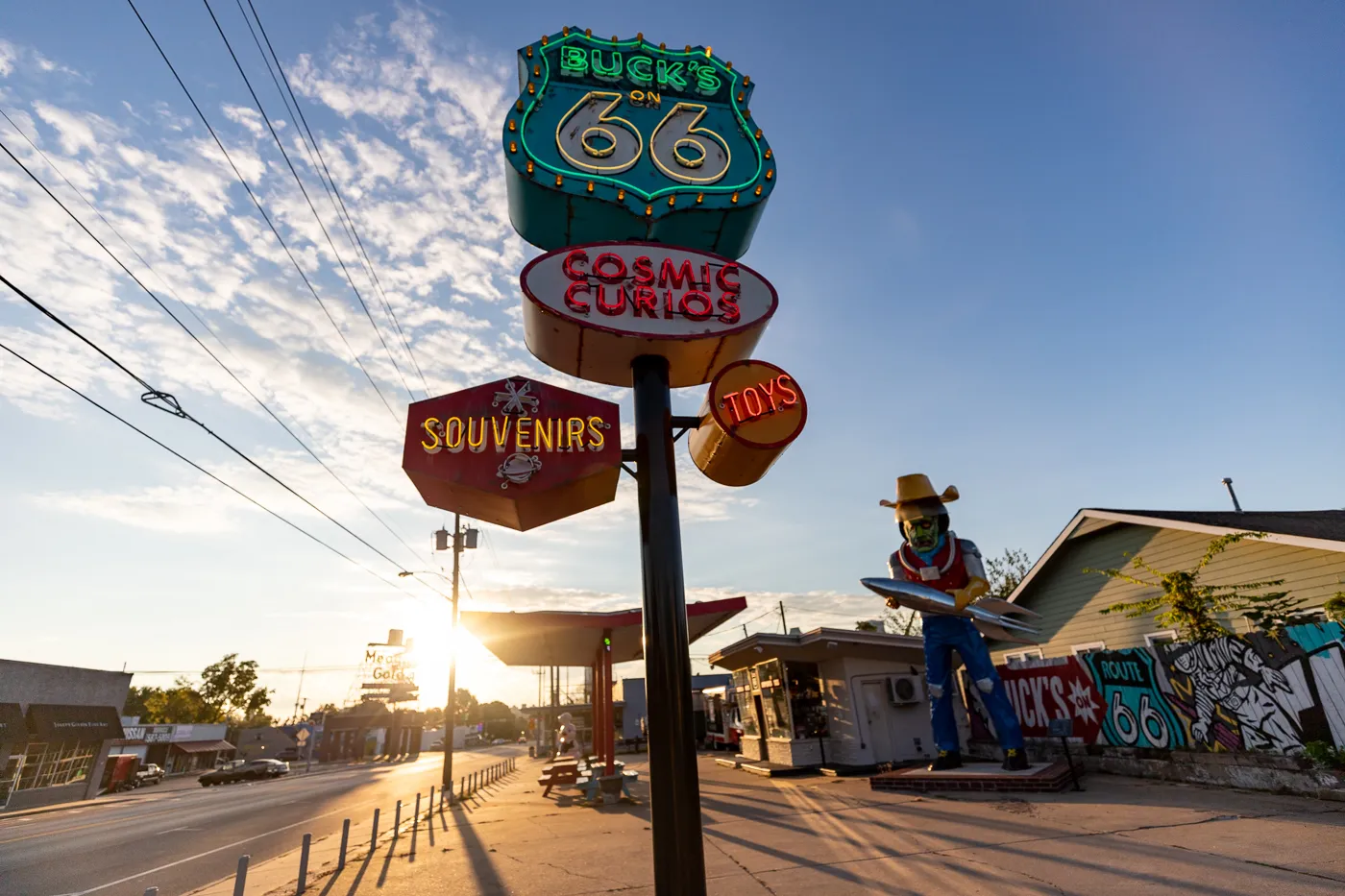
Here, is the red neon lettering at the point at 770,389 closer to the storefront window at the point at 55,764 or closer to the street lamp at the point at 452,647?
the street lamp at the point at 452,647

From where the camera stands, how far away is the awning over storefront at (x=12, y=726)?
92.3 feet

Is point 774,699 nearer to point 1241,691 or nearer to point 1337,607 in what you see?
point 1241,691

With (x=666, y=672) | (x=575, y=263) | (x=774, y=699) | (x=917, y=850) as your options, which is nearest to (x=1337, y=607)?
(x=917, y=850)

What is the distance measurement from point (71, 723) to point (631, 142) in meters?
43.1

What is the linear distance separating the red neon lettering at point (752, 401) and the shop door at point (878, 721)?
17557 millimetres

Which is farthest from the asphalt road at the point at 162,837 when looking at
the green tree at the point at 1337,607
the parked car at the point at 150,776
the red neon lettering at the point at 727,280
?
the parked car at the point at 150,776

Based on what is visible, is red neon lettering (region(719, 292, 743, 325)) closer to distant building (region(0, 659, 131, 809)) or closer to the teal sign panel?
the teal sign panel

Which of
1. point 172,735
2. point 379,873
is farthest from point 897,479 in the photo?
point 172,735

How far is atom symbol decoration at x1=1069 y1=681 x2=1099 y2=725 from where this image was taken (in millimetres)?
13367

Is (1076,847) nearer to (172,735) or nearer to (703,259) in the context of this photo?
(703,259)

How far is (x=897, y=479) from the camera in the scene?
546 inches

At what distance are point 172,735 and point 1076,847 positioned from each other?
70682mm

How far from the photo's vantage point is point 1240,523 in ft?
52.5

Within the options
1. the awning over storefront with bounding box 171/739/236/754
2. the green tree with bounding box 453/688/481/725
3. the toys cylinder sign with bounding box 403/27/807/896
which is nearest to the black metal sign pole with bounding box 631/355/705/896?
the toys cylinder sign with bounding box 403/27/807/896
